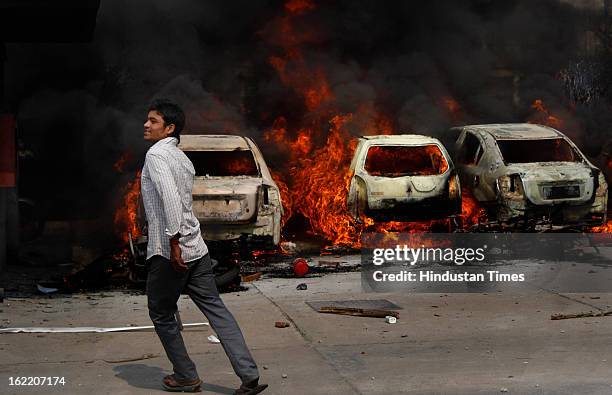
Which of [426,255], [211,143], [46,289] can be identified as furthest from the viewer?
[211,143]

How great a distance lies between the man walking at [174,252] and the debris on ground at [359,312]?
9.50 ft

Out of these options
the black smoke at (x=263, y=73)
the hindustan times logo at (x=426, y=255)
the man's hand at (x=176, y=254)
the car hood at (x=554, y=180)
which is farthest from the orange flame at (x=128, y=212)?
the man's hand at (x=176, y=254)

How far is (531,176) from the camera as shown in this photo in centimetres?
1409

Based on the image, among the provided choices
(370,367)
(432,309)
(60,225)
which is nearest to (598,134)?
(432,309)

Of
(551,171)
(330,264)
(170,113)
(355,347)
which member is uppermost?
(170,113)

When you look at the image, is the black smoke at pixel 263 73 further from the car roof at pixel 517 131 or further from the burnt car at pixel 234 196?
the burnt car at pixel 234 196

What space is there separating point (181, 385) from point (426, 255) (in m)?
7.71

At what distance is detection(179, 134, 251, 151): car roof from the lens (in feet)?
45.1

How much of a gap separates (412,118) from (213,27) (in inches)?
130

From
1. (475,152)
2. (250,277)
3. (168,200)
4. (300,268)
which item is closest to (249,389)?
(168,200)

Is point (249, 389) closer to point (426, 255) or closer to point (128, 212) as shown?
point (426, 255)

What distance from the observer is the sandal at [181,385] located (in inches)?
253

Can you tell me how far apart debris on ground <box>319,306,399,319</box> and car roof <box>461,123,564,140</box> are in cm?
616

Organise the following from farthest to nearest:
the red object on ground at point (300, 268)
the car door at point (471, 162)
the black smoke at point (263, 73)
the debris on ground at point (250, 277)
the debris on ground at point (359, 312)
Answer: the car door at point (471, 162) < the black smoke at point (263, 73) < the red object on ground at point (300, 268) < the debris on ground at point (250, 277) < the debris on ground at point (359, 312)
